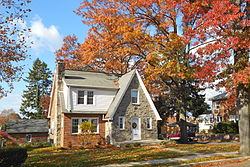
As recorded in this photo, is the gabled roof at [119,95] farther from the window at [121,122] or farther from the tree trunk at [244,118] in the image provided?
the tree trunk at [244,118]

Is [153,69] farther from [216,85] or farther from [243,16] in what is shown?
[243,16]

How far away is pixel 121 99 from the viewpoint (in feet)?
76.9

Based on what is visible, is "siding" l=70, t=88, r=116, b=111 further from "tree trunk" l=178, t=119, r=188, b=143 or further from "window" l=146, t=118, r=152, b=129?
"tree trunk" l=178, t=119, r=188, b=143

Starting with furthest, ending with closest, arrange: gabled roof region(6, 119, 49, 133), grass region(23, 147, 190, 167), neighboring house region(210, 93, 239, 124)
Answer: neighboring house region(210, 93, 239, 124) → gabled roof region(6, 119, 49, 133) → grass region(23, 147, 190, 167)

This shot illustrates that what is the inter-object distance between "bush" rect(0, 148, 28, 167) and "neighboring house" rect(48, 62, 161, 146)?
10558 millimetres

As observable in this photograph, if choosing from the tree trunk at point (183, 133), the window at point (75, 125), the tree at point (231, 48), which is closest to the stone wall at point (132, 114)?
the tree trunk at point (183, 133)

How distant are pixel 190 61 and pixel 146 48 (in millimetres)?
4412

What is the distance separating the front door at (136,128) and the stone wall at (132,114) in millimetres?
329

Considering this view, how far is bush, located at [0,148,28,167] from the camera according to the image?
10.3m

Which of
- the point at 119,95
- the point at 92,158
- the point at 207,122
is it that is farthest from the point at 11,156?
the point at 207,122

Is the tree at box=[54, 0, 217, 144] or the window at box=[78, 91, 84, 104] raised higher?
the tree at box=[54, 0, 217, 144]

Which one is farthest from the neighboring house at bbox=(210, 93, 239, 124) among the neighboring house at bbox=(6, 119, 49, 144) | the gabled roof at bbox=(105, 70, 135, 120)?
the neighboring house at bbox=(6, 119, 49, 144)

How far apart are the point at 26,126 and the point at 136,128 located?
20.1 meters

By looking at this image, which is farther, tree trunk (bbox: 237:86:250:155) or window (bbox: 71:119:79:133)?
window (bbox: 71:119:79:133)
